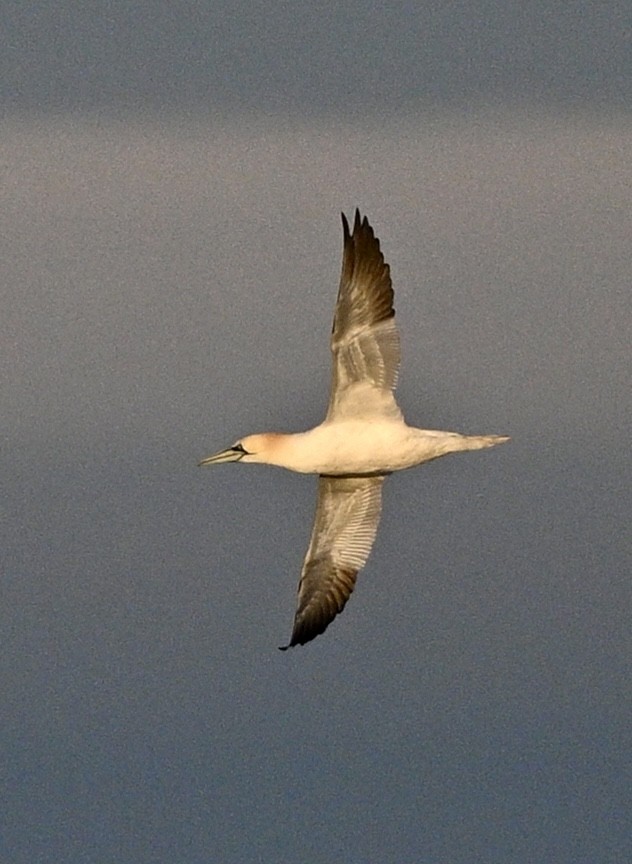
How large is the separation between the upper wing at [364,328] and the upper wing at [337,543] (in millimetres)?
2030

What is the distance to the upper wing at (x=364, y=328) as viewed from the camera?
27641 millimetres

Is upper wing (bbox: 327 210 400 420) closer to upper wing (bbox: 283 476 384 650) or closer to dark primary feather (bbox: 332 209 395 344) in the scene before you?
dark primary feather (bbox: 332 209 395 344)

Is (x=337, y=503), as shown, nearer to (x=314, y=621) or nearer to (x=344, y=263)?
(x=314, y=621)

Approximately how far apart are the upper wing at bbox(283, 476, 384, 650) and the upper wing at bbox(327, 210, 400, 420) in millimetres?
2030

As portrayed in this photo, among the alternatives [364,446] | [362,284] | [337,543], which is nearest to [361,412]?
[364,446]

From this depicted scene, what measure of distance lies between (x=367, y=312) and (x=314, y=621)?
367cm

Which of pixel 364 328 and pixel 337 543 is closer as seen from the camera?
pixel 364 328

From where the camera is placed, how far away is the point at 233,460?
29.2 meters

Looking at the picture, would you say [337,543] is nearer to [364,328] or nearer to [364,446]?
[364,446]

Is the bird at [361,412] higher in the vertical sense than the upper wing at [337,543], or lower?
higher

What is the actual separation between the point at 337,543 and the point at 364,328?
3.03 meters

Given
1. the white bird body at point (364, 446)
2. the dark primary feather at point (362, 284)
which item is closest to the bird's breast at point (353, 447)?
the white bird body at point (364, 446)

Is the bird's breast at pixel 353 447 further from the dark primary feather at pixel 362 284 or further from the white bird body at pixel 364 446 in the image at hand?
the dark primary feather at pixel 362 284

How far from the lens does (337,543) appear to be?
1180 inches
